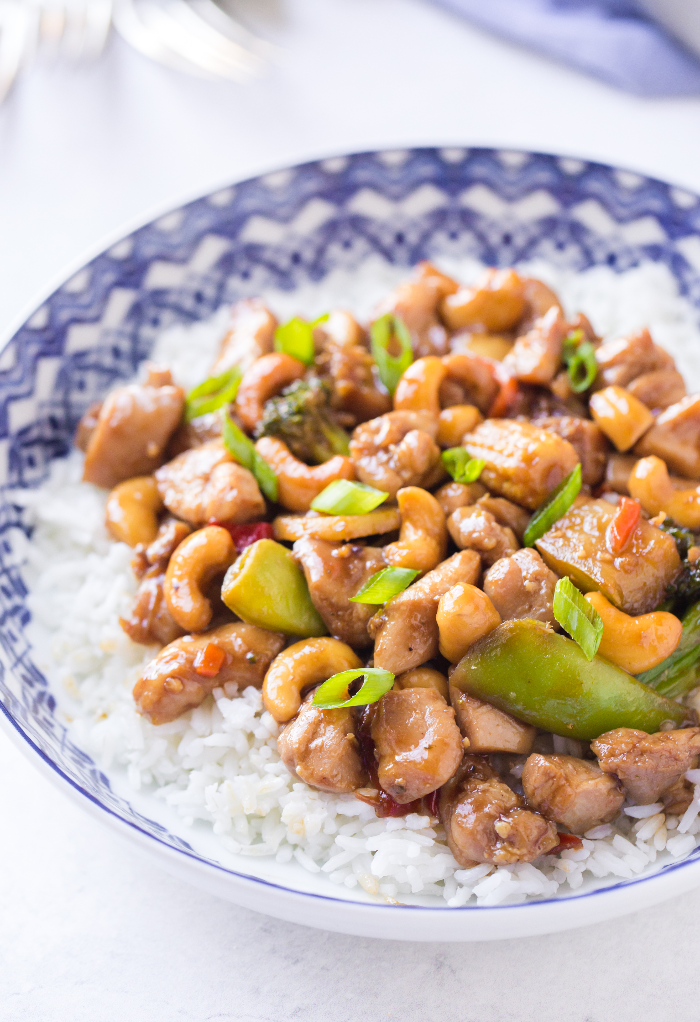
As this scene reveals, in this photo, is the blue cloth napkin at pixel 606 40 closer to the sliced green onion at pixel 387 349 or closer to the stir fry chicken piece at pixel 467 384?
the sliced green onion at pixel 387 349

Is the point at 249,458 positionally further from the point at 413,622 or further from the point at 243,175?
the point at 243,175

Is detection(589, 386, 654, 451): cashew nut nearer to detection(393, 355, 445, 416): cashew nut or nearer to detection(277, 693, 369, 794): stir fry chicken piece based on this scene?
detection(393, 355, 445, 416): cashew nut

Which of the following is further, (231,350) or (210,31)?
(210,31)

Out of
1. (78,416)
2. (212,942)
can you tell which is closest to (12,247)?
(78,416)

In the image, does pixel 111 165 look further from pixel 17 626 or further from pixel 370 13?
pixel 17 626

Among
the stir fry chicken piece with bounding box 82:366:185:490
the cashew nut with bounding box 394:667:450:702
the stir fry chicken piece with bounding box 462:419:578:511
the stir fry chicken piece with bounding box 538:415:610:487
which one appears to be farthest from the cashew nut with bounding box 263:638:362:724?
the stir fry chicken piece with bounding box 82:366:185:490
